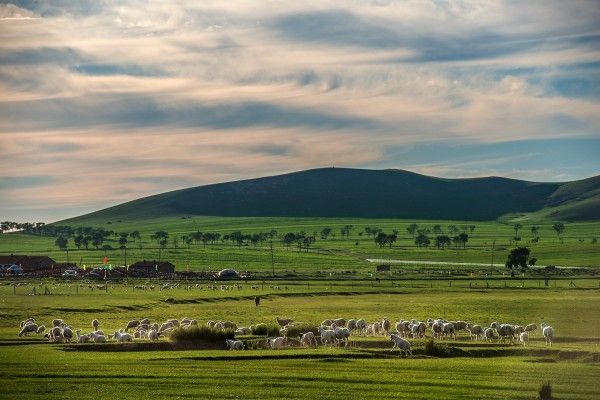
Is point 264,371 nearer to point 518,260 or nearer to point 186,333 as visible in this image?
point 186,333

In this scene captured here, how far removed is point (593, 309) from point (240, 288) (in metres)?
43.2

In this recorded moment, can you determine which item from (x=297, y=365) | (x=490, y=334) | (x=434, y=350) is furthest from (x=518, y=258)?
(x=297, y=365)

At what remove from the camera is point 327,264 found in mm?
174500

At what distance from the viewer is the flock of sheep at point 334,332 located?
45.4m

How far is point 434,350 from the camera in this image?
42250 mm

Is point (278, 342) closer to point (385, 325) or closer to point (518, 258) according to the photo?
point (385, 325)

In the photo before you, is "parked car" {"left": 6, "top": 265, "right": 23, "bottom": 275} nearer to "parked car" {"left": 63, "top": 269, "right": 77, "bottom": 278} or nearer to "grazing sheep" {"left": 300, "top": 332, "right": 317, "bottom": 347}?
"parked car" {"left": 63, "top": 269, "right": 77, "bottom": 278}

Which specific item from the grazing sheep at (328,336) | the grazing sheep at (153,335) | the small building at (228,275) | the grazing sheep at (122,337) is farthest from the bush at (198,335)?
the small building at (228,275)

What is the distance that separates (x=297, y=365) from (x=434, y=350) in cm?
845

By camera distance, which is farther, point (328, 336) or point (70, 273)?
point (70, 273)

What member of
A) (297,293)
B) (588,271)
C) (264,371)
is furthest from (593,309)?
(588,271)

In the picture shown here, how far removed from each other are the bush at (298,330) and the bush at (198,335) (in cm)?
423

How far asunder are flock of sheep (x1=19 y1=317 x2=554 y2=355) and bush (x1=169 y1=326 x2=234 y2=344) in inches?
40.1

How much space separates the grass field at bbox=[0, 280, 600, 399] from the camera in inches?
1152
